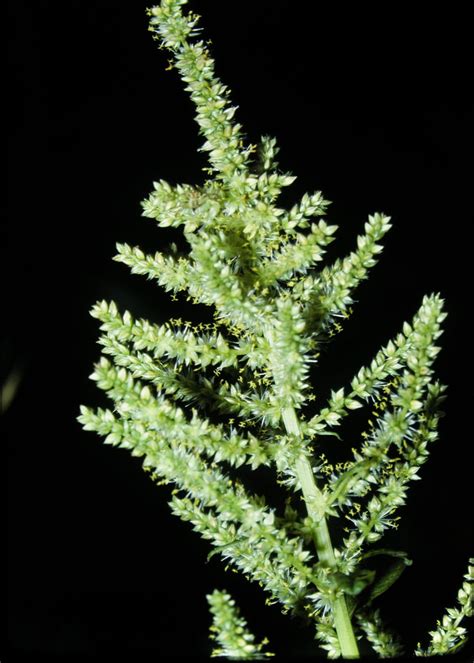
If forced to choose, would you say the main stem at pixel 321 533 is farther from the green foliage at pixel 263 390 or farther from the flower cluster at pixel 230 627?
the flower cluster at pixel 230 627

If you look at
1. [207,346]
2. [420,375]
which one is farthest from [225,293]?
[420,375]

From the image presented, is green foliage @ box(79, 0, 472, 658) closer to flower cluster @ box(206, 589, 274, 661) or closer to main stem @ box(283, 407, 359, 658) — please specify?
main stem @ box(283, 407, 359, 658)

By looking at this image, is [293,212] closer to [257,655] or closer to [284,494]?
[257,655]

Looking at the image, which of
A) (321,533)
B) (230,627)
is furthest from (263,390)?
(230,627)

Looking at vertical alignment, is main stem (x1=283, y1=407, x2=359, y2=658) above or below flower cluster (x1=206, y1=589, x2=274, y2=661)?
above

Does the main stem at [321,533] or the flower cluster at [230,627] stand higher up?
the main stem at [321,533]

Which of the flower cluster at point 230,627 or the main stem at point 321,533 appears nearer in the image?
the flower cluster at point 230,627

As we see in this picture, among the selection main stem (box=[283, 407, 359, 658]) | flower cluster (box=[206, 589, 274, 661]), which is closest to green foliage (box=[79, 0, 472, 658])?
main stem (box=[283, 407, 359, 658])

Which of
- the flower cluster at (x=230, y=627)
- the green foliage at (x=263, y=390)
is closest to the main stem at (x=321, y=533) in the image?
the green foliage at (x=263, y=390)
